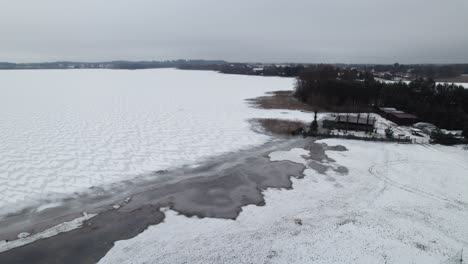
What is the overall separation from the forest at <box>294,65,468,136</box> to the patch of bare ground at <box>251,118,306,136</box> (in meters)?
10.5

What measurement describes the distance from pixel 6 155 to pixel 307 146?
18620 millimetres

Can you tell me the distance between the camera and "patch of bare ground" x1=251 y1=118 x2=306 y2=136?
959 inches

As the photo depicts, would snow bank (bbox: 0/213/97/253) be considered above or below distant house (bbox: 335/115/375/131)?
below

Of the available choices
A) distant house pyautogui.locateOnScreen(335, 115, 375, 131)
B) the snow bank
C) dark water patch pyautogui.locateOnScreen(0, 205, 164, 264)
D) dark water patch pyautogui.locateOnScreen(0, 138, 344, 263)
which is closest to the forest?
distant house pyautogui.locateOnScreen(335, 115, 375, 131)

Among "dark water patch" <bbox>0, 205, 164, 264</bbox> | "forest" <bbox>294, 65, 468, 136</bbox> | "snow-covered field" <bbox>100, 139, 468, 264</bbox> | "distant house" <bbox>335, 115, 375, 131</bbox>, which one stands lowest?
"snow-covered field" <bbox>100, 139, 468, 264</bbox>

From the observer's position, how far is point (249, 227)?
1052cm

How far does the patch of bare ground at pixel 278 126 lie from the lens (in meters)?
24.4

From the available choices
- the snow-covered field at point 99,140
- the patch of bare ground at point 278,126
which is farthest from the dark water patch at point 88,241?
the patch of bare ground at point 278,126

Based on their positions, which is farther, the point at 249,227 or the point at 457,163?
the point at 457,163

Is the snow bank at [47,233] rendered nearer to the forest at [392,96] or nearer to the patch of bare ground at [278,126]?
the patch of bare ground at [278,126]

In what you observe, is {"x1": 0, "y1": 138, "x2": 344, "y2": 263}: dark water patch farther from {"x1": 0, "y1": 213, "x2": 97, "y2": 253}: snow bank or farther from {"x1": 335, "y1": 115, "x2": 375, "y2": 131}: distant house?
{"x1": 335, "y1": 115, "x2": 375, "y2": 131}: distant house

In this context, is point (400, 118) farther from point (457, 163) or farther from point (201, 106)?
point (201, 106)

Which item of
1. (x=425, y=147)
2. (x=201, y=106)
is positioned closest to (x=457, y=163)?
(x=425, y=147)

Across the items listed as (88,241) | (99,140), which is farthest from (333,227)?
(99,140)
